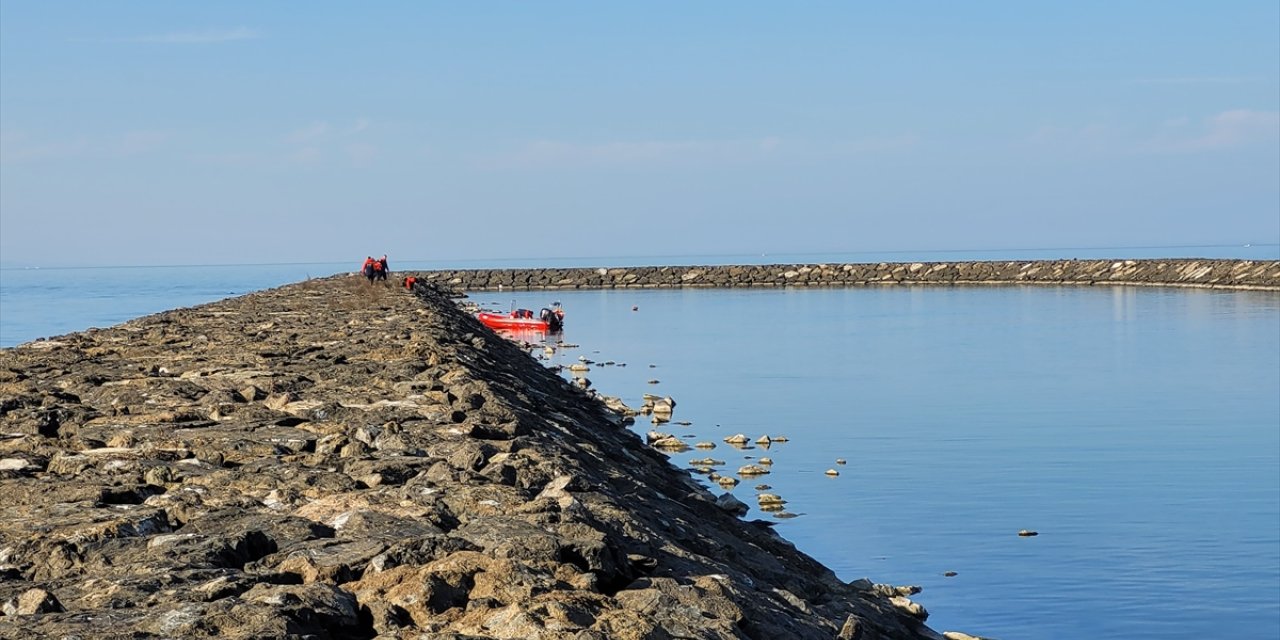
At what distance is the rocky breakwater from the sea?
1.74m

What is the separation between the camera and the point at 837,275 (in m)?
97.4

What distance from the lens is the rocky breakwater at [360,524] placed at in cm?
555

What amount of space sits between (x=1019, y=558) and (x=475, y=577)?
8498 millimetres

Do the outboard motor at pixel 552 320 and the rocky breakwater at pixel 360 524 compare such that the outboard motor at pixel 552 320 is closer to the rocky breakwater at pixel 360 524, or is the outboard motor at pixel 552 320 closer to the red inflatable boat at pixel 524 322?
the red inflatable boat at pixel 524 322

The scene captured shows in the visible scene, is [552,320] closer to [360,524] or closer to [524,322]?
[524,322]

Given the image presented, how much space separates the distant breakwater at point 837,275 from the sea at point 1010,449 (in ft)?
113

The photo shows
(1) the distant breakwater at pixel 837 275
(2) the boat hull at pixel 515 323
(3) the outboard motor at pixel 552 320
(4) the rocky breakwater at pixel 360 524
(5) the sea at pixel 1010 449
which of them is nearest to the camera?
(4) the rocky breakwater at pixel 360 524

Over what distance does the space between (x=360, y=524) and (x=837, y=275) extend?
91637 millimetres

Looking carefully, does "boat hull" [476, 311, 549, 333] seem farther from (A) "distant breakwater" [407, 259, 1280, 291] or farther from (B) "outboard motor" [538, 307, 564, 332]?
(A) "distant breakwater" [407, 259, 1280, 291]

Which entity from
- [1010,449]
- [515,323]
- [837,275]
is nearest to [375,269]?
[515,323]

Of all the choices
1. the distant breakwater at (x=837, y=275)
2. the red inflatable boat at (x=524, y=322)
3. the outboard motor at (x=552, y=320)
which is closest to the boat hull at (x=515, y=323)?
the red inflatable boat at (x=524, y=322)

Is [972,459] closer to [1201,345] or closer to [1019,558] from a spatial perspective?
[1019,558]

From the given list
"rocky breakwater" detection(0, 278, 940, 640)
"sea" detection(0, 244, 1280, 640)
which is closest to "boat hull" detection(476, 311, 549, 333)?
"sea" detection(0, 244, 1280, 640)

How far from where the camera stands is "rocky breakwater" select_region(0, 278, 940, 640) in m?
5.55
